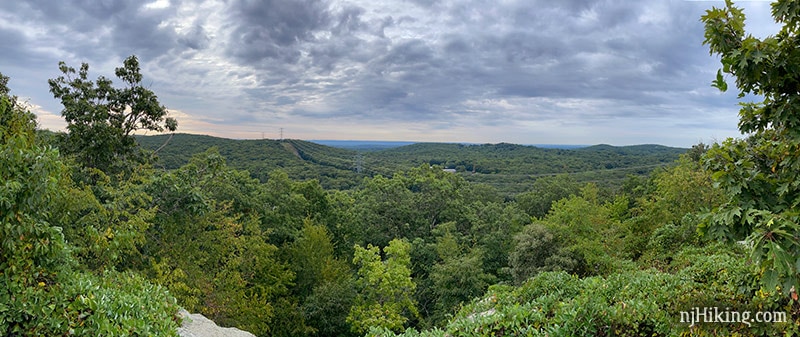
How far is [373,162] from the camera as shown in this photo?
97.2 metres

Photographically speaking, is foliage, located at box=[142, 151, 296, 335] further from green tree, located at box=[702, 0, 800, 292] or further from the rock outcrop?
green tree, located at box=[702, 0, 800, 292]

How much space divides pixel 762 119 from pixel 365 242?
26.6 metres

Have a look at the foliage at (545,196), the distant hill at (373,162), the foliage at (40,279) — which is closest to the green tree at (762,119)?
the foliage at (40,279)

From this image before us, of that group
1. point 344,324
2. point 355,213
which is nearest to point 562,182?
point 355,213

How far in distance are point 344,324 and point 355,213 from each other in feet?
39.0

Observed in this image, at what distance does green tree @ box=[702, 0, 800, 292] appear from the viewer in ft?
11.4

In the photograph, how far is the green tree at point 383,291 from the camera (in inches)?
653

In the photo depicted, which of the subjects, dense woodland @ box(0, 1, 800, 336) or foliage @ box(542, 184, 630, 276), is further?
foliage @ box(542, 184, 630, 276)

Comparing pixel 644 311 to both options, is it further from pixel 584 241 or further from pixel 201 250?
pixel 201 250

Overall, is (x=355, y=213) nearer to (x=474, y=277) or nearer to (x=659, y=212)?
(x=474, y=277)

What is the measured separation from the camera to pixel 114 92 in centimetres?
1312

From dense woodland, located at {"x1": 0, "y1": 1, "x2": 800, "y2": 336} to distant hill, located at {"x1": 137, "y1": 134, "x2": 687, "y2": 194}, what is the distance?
14277 millimetres

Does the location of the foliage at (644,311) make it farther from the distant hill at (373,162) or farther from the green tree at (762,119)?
the distant hill at (373,162)

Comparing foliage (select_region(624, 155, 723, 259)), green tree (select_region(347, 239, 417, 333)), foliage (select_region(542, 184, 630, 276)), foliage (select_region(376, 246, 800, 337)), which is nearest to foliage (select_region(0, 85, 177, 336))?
foliage (select_region(376, 246, 800, 337))
